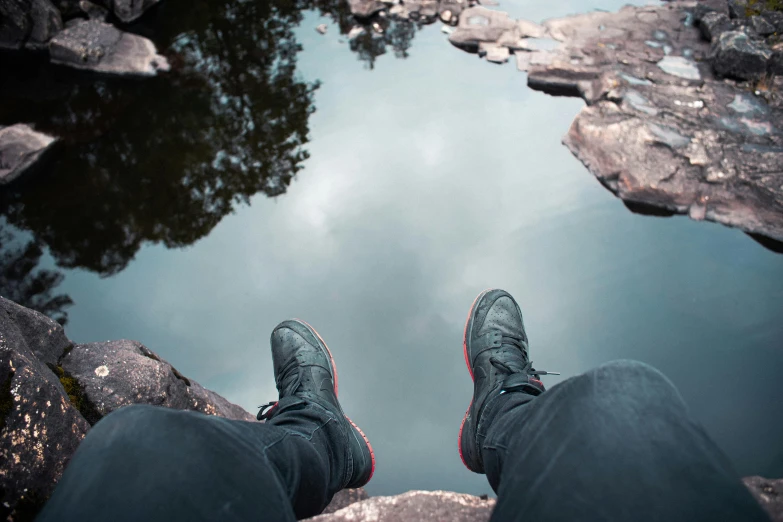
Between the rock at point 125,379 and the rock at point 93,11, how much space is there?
3448 millimetres

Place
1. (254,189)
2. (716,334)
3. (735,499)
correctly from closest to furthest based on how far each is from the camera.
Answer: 1. (735,499)
2. (716,334)
3. (254,189)

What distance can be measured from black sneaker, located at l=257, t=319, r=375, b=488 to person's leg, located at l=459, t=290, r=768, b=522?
703 millimetres

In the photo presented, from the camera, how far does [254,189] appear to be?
2.69 metres

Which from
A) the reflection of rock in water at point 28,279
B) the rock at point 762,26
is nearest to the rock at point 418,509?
the reflection of rock in water at point 28,279

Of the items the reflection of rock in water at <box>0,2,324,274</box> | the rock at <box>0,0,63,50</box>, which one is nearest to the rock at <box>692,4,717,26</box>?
the reflection of rock in water at <box>0,2,324,274</box>

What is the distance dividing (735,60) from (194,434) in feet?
12.1

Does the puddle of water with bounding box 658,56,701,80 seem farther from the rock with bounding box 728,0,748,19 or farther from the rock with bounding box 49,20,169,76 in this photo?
the rock with bounding box 49,20,169,76

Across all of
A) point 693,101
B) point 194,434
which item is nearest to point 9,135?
point 194,434

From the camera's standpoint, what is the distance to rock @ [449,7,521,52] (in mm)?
3594

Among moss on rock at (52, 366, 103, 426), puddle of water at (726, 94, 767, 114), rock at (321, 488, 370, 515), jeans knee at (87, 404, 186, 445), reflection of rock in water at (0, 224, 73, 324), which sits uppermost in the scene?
puddle of water at (726, 94, 767, 114)

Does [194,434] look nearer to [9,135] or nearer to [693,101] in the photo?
[9,135]

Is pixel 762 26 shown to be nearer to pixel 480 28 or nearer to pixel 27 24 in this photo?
pixel 480 28

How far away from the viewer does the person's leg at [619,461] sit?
30.0 inches

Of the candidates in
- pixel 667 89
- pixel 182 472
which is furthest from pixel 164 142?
pixel 667 89
